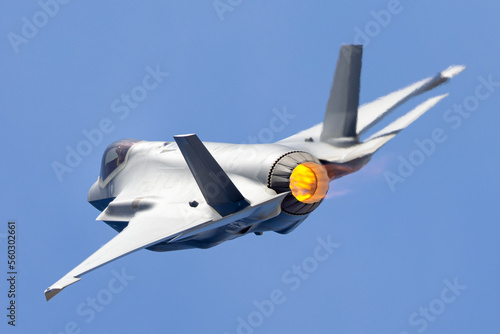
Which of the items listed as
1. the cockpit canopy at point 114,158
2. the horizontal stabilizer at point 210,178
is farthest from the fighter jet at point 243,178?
Result: the cockpit canopy at point 114,158

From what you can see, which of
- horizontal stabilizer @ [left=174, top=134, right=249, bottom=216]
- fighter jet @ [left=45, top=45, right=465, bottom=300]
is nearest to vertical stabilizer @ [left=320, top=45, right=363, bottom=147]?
fighter jet @ [left=45, top=45, right=465, bottom=300]

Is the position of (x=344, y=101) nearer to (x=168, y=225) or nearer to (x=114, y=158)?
(x=168, y=225)

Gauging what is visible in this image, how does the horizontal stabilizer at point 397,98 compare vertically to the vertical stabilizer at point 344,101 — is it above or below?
below

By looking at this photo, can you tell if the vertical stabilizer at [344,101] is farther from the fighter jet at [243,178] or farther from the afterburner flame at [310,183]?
the afterburner flame at [310,183]

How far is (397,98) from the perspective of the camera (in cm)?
2567

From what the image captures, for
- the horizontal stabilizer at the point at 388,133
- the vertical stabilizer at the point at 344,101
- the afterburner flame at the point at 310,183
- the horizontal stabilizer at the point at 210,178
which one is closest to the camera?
the horizontal stabilizer at the point at 210,178

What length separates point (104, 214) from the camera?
24.3 m

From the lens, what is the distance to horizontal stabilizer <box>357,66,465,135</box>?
2509 centimetres

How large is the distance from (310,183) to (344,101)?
3.30 metres

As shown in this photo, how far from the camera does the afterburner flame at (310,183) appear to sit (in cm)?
2150

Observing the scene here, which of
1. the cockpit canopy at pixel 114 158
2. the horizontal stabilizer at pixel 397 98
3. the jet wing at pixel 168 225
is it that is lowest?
the horizontal stabilizer at pixel 397 98

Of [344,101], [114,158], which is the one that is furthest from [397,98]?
[114,158]

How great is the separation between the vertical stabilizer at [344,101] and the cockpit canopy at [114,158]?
722 cm

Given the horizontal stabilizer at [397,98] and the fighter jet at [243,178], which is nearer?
the fighter jet at [243,178]
